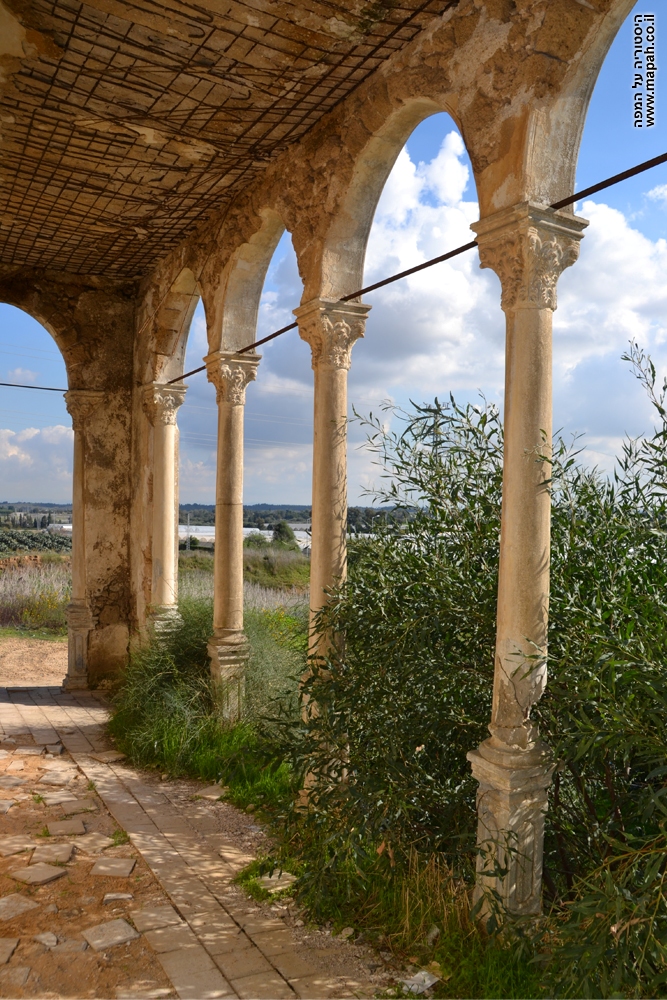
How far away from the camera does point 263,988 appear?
3361 mm

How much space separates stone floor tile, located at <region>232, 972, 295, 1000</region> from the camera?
130 inches

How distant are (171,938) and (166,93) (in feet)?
15.8

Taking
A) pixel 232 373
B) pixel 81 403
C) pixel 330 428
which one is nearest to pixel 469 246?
pixel 330 428

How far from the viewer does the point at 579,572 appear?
3.63m

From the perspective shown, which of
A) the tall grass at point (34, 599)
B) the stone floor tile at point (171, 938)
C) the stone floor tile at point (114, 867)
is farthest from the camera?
the tall grass at point (34, 599)

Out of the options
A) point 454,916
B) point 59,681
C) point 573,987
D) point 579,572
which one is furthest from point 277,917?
point 59,681

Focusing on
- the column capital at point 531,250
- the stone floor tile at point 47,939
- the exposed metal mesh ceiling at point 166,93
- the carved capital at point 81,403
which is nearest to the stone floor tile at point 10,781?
the stone floor tile at point 47,939

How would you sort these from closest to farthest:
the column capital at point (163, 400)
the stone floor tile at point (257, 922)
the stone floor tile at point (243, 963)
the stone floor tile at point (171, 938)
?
the stone floor tile at point (243, 963) → the stone floor tile at point (171, 938) → the stone floor tile at point (257, 922) → the column capital at point (163, 400)

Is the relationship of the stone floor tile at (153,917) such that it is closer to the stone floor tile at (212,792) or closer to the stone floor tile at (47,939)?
the stone floor tile at (47,939)

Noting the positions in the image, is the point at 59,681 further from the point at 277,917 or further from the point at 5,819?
the point at 277,917

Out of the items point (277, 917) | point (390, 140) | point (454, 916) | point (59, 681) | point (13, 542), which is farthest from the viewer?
point (13, 542)

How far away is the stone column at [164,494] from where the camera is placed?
872 cm

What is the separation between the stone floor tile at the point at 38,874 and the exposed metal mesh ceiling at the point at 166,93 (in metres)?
4.66

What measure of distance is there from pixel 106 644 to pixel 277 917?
606cm
